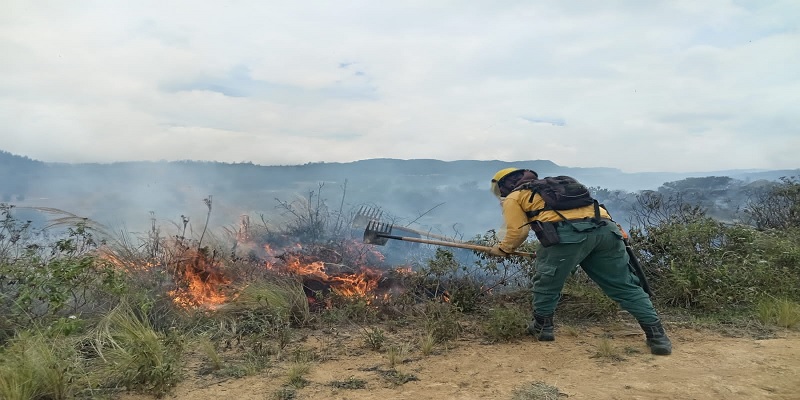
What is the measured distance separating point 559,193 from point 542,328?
1.33m

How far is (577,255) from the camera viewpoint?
4.34m

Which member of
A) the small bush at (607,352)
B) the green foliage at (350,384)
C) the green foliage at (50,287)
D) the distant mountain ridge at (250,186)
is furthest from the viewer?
the distant mountain ridge at (250,186)

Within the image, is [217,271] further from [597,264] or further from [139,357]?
[597,264]

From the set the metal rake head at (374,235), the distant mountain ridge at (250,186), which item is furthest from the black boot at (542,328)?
the distant mountain ridge at (250,186)

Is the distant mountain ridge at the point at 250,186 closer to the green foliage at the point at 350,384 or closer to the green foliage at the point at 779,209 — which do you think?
the green foliage at the point at 350,384

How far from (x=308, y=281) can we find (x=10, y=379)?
3.22 metres

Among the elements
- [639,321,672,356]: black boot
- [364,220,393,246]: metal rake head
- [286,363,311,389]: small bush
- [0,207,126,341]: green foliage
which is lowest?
[286,363,311,389]: small bush

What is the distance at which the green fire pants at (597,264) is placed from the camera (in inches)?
170

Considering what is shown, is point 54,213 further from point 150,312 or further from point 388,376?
point 388,376

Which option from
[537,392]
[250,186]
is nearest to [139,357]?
[537,392]

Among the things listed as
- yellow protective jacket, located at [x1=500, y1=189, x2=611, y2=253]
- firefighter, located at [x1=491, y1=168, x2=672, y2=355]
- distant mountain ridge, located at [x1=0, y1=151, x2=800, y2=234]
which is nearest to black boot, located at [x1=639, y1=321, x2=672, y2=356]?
firefighter, located at [x1=491, y1=168, x2=672, y2=355]

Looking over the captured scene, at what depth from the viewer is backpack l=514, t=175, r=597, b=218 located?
4383 millimetres

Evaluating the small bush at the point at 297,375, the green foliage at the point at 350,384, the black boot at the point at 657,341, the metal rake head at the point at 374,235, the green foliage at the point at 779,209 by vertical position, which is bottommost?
the green foliage at the point at 350,384

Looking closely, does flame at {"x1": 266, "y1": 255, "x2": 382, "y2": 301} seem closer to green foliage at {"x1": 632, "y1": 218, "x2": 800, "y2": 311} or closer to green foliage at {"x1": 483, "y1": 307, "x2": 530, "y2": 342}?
green foliage at {"x1": 483, "y1": 307, "x2": 530, "y2": 342}
